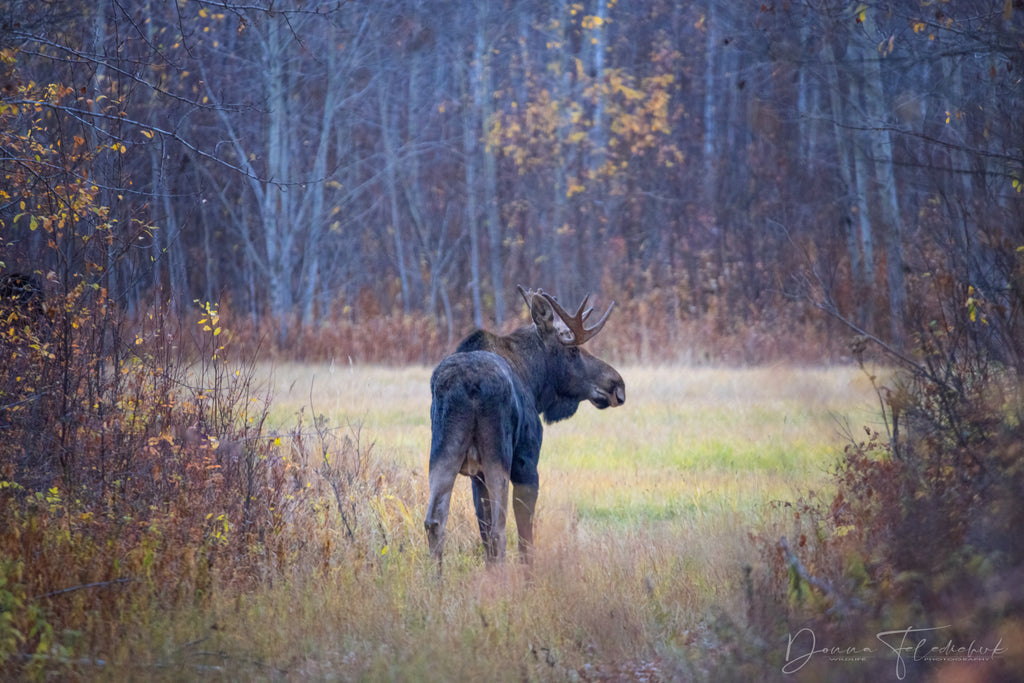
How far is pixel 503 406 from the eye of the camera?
6.43 m

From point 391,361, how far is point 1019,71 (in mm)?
15985

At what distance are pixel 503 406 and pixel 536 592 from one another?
4.01 ft

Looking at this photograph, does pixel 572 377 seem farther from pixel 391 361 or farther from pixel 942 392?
pixel 391 361

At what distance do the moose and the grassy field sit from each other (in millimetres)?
394

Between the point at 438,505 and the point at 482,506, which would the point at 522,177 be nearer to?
the point at 482,506

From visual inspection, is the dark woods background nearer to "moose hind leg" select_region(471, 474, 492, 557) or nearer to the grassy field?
the grassy field

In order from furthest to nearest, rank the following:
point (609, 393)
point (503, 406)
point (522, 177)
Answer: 1. point (522, 177)
2. point (609, 393)
3. point (503, 406)

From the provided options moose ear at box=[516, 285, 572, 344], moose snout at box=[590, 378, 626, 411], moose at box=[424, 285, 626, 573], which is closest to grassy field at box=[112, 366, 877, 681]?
moose at box=[424, 285, 626, 573]

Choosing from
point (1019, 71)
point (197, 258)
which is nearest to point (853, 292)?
point (1019, 71)

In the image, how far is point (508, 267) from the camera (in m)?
28.2

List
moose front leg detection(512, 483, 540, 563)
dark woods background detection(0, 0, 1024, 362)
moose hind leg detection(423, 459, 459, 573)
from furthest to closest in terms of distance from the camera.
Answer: dark woods background detection(0, 0, 1024, 362)
moose front leg detection(512, 483, 540, 563)
moose hind leg detection(423, 459, 459, 573)

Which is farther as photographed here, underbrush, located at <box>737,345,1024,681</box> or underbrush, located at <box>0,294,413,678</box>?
underbrush, located at <box>0,294,413,678</box>

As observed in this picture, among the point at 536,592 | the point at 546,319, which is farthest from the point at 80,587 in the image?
the point at 546,319

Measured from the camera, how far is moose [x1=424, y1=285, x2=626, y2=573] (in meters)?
6.29
